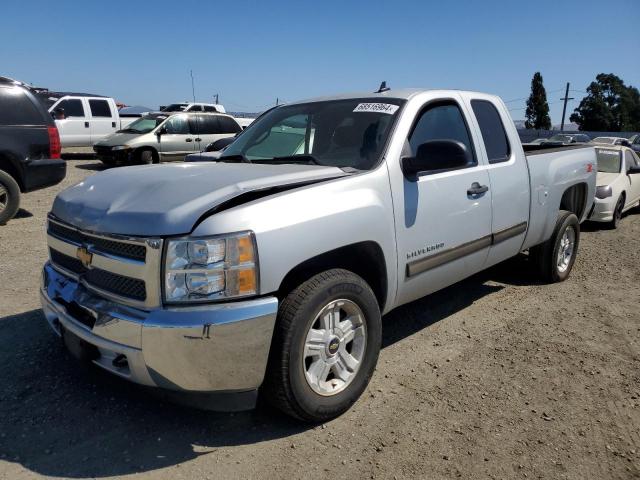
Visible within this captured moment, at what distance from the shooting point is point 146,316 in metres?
2.45

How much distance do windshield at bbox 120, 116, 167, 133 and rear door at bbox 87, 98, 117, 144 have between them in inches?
84.0

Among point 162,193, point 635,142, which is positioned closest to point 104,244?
point 162,193

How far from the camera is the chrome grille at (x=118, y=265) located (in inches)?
96.4

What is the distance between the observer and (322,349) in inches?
112

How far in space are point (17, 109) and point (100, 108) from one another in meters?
10.9

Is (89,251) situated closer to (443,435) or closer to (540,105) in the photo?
(443,435)

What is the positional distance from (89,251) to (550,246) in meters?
4.38

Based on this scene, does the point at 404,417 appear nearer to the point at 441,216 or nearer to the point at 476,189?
the point at 441,216

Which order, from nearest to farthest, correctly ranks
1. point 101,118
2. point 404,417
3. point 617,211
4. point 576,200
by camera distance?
point 404,417
point 576,200
point 617,211
point 101,118

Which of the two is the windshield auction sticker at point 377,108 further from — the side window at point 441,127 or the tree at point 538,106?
the tree at point 538,106

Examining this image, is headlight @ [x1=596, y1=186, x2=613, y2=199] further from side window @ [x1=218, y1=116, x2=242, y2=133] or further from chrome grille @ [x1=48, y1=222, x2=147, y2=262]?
side window @ [x1=218, y1=116, x2=242, y2=133]

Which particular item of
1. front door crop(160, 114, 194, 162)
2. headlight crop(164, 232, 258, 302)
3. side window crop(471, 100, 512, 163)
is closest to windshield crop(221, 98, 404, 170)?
side window crop(471, 100, 512, 163)

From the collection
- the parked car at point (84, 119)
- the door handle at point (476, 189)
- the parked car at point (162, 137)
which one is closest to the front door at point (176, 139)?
the parked car at point (162, 137)

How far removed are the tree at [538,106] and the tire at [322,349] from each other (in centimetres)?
8016
